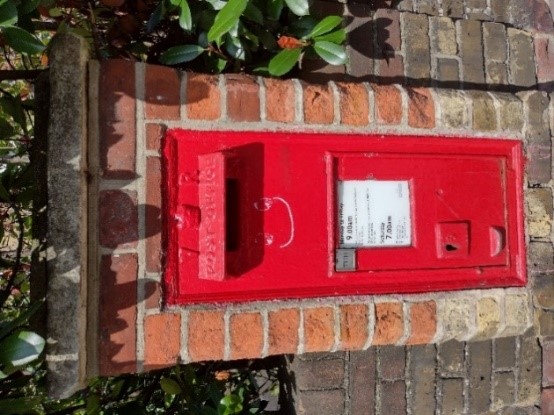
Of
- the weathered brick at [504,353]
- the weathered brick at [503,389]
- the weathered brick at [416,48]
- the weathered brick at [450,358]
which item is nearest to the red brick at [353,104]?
the weathered brick at [416,48]

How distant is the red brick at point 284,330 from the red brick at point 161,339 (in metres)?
0.31

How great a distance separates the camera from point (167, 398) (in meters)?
2.81

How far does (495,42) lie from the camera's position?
2490 millimetres

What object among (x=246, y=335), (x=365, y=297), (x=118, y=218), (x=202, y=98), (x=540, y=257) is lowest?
(x=246, y=335)

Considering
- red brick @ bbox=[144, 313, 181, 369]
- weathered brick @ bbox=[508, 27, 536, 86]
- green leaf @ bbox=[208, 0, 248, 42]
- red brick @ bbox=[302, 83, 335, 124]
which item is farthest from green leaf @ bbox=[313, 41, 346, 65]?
red brick @ bbox=[144, 313, 181, 369]

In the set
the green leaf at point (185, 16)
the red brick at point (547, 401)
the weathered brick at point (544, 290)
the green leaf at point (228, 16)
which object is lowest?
the red brick at point (547, 401)

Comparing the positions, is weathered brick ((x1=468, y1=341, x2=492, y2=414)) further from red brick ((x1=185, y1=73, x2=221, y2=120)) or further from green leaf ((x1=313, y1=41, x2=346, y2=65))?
red brick ((x1=185, y1=73, x2=221, y2=120))

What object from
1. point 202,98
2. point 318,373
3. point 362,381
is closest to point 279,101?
point 202,98

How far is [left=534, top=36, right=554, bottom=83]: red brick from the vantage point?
255cm

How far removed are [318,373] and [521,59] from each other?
166 centimetres

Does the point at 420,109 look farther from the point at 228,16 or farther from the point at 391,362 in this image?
the point at 391,362

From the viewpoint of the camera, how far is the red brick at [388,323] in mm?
2018

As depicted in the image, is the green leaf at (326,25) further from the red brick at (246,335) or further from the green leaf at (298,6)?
the red brick at (246,335)

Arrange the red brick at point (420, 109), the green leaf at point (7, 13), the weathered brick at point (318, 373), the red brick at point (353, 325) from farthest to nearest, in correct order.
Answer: the weathered brick at point (318, 373) < the red brick at point (420, 109) < the red brick at point (353, 325) < the green leaf at point (7, 13)
